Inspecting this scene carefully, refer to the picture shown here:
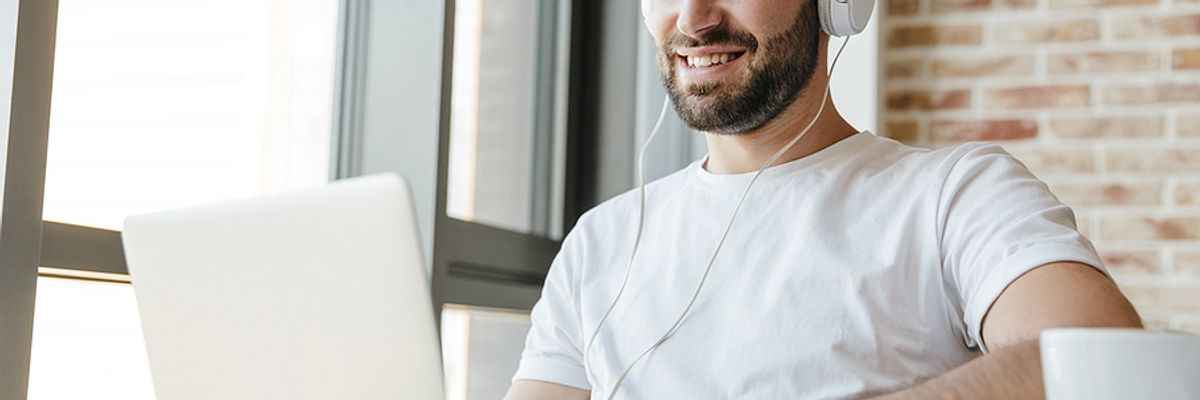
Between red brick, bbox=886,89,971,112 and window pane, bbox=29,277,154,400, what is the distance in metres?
1.57

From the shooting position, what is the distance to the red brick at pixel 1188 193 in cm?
237

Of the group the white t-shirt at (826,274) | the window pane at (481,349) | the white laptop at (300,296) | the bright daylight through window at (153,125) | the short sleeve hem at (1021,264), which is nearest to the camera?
the white laptop at (300,296)

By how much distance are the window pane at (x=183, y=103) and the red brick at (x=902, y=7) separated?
1.18 meters

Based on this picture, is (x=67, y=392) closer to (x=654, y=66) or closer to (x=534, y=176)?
(x=534, y=176)

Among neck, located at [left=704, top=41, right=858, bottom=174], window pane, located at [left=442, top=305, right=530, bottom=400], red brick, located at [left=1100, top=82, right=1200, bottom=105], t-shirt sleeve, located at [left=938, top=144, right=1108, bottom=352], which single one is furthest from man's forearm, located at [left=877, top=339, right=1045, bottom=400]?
red brick, located at [left=1100, top=82, right=1200, bottom=105]

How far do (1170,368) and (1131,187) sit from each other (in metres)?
2.00

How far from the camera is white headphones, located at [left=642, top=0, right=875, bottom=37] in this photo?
4.61 ft

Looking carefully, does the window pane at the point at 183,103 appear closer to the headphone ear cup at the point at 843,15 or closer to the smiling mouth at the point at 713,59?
the smiling mouth at the point at 713,59

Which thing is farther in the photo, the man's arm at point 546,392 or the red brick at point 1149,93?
the red brick at point 1149,93

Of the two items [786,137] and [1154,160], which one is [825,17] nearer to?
[786,137]

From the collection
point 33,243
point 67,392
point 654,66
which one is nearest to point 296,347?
point 33,243

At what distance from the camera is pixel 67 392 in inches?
60.9

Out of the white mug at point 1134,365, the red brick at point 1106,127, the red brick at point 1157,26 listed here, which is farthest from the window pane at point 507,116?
the white mug at point 1134,365

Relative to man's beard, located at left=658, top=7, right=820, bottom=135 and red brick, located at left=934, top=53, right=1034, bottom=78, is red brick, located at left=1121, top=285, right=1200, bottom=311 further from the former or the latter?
man's beard, located at left=658, top=7, right=820, bottom=135
